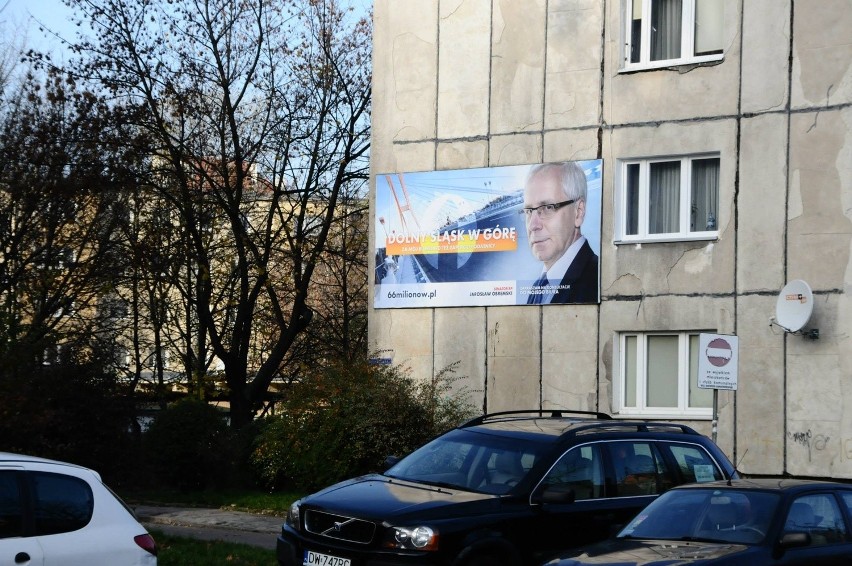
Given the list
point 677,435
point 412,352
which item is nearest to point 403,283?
point 412,352

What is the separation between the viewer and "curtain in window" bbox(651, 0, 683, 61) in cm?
2081

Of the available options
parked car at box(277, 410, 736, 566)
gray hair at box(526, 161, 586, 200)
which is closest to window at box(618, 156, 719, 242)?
gray hair at box(526, 161, 586, 200)

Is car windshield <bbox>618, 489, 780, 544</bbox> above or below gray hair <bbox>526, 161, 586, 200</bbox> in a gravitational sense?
below

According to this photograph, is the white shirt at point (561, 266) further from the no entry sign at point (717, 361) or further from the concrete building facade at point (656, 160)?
the no entry sign at point (717, 361)

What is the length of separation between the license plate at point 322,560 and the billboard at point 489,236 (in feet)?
38.7

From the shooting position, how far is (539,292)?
2120cm

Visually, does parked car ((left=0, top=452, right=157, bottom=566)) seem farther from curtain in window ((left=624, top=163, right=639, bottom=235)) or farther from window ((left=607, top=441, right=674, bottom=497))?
curtain in window ((left=624, top=163, right=639, bottom=235))

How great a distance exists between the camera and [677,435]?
36.3 feet

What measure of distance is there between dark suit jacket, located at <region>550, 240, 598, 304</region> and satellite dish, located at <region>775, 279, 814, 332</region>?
3.35 m

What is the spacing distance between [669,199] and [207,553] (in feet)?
36.3

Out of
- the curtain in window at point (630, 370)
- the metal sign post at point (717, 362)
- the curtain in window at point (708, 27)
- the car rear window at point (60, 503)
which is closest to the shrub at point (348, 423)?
the curtain in window at point (630, 370)

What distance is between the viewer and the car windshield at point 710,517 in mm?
8672

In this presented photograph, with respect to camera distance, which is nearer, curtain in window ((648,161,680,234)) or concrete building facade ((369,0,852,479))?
concrete building facade ((369,0,852,479))

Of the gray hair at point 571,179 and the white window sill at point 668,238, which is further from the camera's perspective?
the gray hair at point 571,179
